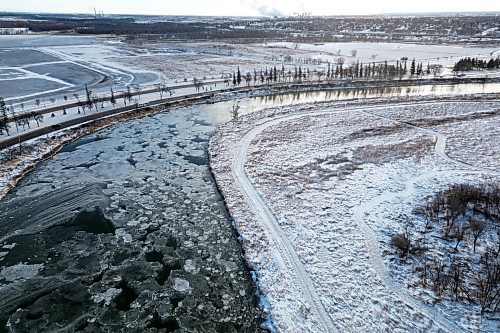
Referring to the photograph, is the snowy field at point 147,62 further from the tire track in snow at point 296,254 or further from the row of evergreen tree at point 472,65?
the tire track in snow at point 296,254

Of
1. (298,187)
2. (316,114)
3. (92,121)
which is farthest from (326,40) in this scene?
(298,187)

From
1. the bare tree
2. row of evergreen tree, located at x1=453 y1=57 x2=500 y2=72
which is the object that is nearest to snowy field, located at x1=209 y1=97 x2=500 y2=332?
the bare tree

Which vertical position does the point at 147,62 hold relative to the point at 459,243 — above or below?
above

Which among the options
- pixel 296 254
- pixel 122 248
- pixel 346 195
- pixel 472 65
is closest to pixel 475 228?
pixel 346 195

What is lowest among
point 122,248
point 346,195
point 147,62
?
point 122,248

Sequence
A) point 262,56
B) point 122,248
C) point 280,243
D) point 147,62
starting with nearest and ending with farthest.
Result: point 122,248 → point 280,243 → point 147,62 → point 262,56

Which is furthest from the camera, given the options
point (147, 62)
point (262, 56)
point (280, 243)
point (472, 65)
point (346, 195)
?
point (262, 56)

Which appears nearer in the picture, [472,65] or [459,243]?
[459,243]

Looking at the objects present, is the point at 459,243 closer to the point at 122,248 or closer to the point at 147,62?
the point at 122,248

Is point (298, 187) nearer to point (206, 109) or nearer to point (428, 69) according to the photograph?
point (206, 109)
